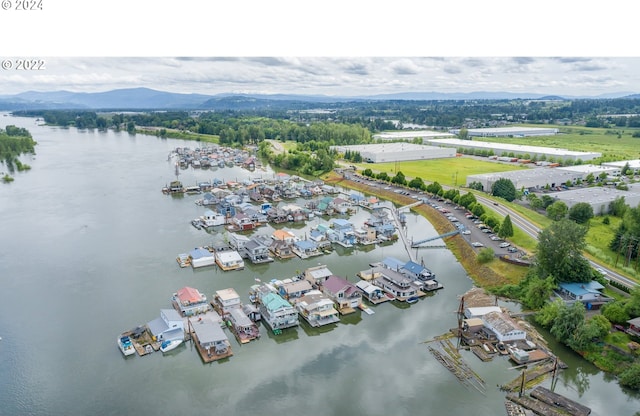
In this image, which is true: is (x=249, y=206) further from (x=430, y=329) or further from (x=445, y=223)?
(x=430, y=329)

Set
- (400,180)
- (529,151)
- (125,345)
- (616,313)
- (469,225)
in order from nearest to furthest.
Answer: (125,345) → (616,313) → (469,225) → (400,180) → (529,151)

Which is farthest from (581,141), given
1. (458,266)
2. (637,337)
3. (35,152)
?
(35,152)

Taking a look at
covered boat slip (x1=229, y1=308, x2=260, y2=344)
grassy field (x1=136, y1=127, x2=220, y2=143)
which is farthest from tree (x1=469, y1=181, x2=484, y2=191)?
grassy field (x1=136, y1=127, x2=220, y2=143)

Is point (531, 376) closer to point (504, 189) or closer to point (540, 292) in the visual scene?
point (540, 292)

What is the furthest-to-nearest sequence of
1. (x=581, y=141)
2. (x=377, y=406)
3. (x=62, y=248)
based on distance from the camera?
(x=581, y=141)
(x=62, y=248)
(x=377, y=406)

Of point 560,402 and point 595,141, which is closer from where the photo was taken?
point 560,402

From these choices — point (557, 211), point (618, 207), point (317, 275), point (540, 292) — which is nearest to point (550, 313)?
point (540, 292)

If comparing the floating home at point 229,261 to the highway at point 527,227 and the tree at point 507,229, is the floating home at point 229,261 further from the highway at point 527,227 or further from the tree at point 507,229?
the highway at point 527,227
